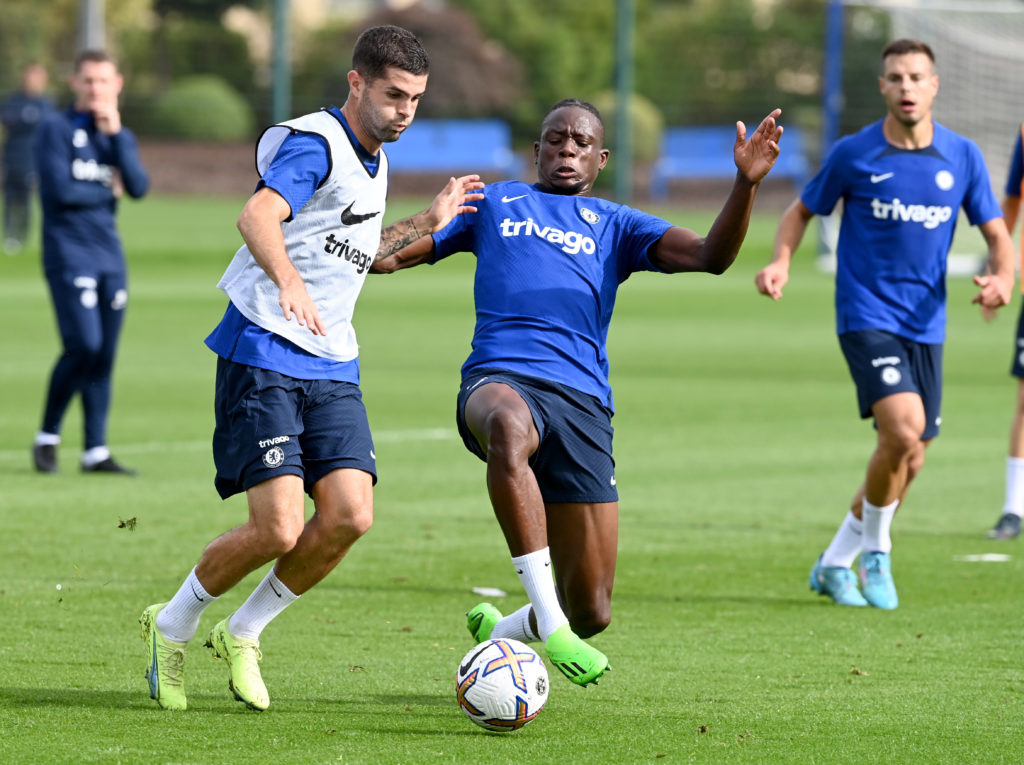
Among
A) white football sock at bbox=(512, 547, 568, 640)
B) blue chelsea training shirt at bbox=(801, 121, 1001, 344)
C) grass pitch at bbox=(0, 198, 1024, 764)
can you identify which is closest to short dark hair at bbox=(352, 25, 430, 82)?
white football sock at bbox=(512, 547, 568, 640)

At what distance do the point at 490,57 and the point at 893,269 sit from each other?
158 ft

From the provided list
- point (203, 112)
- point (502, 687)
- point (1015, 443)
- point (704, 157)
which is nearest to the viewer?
point (502, 687)

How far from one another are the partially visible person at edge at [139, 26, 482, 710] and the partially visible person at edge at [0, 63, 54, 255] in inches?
1016

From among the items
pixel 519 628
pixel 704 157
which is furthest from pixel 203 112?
pixel 519 628

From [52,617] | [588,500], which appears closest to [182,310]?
[52,617]

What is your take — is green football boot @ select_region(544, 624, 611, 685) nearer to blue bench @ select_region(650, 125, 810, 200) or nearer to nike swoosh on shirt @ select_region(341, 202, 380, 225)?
nike swoosh on shirt @ select_region(341, 202, 380, 225)

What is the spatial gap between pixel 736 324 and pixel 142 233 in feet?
61.5

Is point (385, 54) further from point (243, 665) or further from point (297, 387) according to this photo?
point (243, 665)

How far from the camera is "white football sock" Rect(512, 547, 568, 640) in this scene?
5852mm

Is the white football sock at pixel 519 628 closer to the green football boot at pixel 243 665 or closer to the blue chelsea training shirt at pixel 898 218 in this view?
the green football boot at pixel 243 665

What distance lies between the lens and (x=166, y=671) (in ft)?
19.6

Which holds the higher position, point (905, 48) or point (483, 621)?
point (905, 48)

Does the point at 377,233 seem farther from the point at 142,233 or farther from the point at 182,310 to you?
the point at 142,233

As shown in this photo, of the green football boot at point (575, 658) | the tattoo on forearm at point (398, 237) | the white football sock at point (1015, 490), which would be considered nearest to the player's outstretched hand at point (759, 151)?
the tattoo on forearm at point (398, 237)
